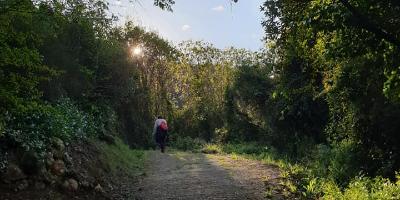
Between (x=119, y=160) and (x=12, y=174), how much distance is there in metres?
6.54

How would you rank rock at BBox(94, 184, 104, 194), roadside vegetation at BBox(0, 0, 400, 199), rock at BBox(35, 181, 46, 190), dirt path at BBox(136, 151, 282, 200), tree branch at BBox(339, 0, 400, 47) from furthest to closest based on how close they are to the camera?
dirt path at BBox(136, 151, 282, 200), rock at BBox(94, 184, 104, 194), rock at BBox(35, 181, 46, 190), roadside vegetation at BBox(0, 0, 400, 199), tree branch at BBox(339, 0, 400, 47)

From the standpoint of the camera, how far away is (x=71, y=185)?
388 inches

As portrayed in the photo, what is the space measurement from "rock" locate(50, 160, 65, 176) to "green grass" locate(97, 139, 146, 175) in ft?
9.90

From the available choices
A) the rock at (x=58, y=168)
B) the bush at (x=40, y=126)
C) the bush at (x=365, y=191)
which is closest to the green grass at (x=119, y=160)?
the bush at (x=40, y=126)

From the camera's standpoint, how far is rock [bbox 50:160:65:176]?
32.3 ft

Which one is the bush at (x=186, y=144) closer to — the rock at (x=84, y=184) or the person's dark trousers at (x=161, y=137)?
the person's dark trousers at (x=161, y=137)

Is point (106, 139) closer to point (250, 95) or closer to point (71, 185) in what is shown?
point (71, 185)

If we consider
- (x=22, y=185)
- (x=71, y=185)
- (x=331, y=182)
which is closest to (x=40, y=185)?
(x=22, y=185)

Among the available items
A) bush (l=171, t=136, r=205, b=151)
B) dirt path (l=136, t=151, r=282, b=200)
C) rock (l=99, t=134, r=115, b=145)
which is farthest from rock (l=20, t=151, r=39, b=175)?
bush (l=171, t=136, r=205, b=151)

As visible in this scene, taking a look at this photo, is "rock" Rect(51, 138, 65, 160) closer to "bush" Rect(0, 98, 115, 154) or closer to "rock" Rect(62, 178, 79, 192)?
"bush" Rect(0, 98, 115, 154)

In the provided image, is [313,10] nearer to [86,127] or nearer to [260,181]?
[260,181]

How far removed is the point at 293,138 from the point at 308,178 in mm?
10180

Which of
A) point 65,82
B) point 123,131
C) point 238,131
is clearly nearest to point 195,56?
point 238,131

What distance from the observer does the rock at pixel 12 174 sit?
8.59 meters
